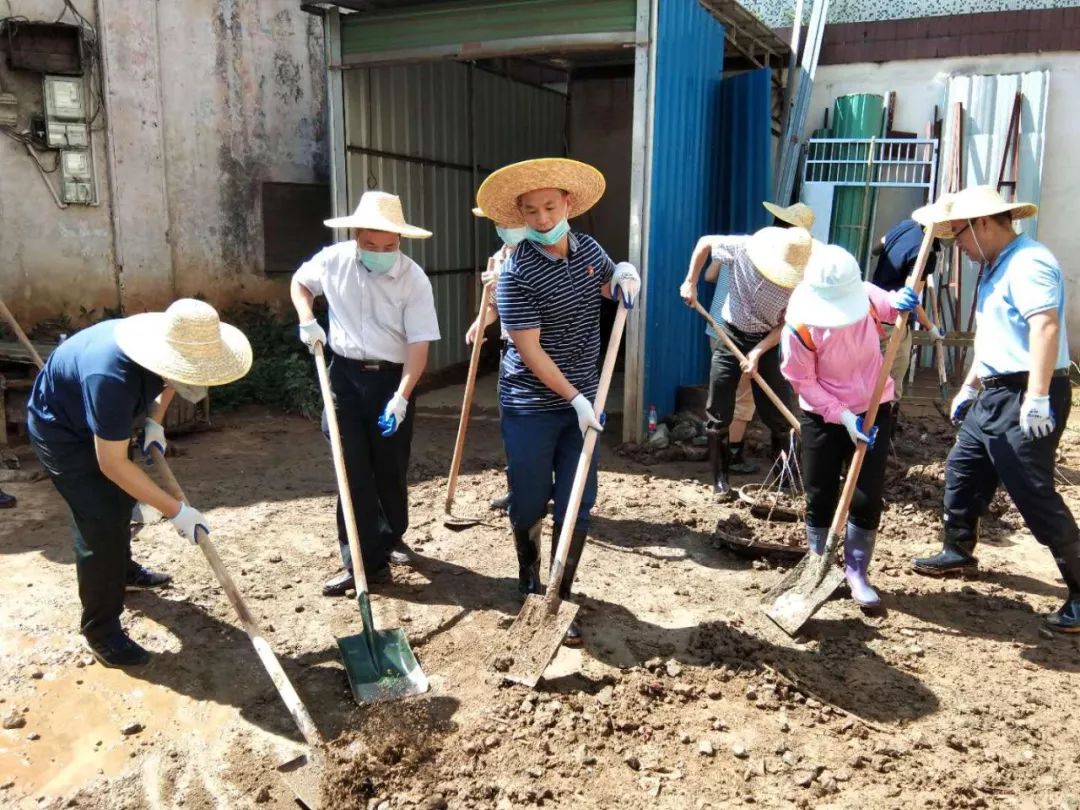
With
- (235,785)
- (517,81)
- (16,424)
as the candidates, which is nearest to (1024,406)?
(235,785)

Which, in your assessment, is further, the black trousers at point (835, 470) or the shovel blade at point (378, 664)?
the black trousers at point (835, 470)

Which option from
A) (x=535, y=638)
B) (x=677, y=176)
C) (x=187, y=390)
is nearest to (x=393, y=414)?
(x=187, y=390)

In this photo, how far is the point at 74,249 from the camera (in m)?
7.43

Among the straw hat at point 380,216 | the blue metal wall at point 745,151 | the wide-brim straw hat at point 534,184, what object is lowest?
the straw hat at point 380,216

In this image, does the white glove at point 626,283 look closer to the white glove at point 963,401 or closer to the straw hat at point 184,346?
the straw hat at point 184,346

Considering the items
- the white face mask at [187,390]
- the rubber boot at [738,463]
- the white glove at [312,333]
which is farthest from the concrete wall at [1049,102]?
the white face mask at [187,390]

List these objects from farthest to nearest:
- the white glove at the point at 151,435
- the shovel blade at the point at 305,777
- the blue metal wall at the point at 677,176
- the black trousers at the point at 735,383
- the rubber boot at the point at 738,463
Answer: the blue metal wall at the point at 677,176
the rubber boot at the point at 738,463
the black trousers at the point at 735,383
the white glove at the point at 151,435
the shovel blade at the point at 305,777

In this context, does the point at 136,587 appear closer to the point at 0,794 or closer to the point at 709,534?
the point at 0,794

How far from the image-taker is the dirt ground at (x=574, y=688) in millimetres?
2836

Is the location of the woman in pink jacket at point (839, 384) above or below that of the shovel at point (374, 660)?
above

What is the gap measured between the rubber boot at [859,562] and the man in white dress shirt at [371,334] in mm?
2136

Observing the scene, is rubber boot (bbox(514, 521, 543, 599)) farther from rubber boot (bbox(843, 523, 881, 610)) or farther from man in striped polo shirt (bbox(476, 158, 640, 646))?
rubber boot (bbox(843, 523, 881, 610))

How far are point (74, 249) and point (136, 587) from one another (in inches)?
175

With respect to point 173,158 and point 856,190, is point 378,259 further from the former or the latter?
point 856,190
